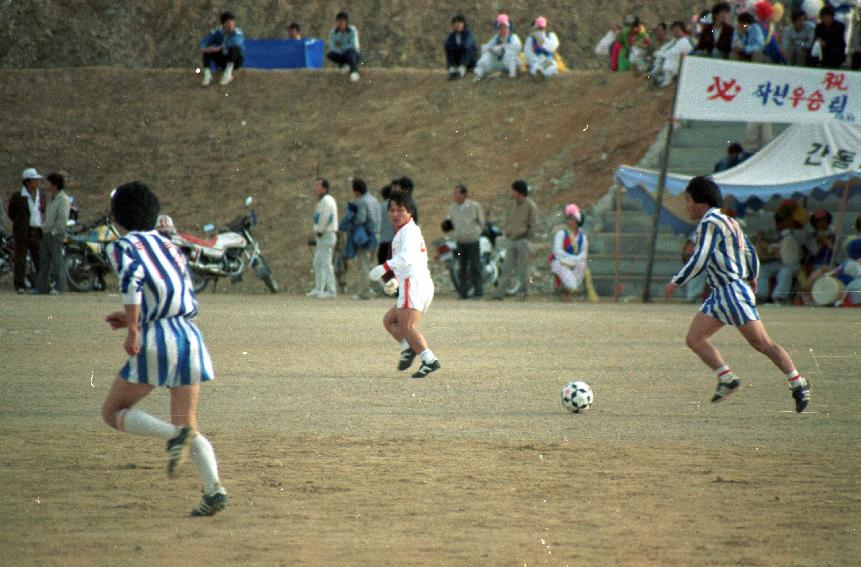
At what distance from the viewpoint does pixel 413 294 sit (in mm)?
13164

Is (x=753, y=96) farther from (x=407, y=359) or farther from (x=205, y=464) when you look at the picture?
(x=205, y=464)

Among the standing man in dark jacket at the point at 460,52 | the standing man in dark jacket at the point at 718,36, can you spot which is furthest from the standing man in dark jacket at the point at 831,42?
the standing man in dark jacket at the point at 460,52

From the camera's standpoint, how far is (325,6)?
56.4 metres

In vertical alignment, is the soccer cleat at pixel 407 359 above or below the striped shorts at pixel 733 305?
below

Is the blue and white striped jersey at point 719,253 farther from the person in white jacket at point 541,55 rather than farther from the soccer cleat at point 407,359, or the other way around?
the person in white jacket at point 541,55

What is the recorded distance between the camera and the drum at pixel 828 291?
23.5 meters

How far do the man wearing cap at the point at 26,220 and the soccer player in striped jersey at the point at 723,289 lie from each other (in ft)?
54.9

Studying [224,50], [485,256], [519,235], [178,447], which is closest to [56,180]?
[519,235]

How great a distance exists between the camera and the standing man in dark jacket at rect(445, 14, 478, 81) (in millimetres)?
37844

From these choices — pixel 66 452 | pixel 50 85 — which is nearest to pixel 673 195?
pixel 66 452

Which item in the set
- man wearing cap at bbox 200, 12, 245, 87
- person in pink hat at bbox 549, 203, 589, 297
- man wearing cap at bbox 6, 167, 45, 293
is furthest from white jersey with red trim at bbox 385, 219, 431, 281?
man wearing cap at bbox 200, 12, 245, 87

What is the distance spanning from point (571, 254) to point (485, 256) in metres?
2.26

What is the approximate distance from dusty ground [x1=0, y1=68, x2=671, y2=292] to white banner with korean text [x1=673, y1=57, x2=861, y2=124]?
8.38 m

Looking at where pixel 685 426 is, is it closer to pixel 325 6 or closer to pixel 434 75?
pixel 434 75
